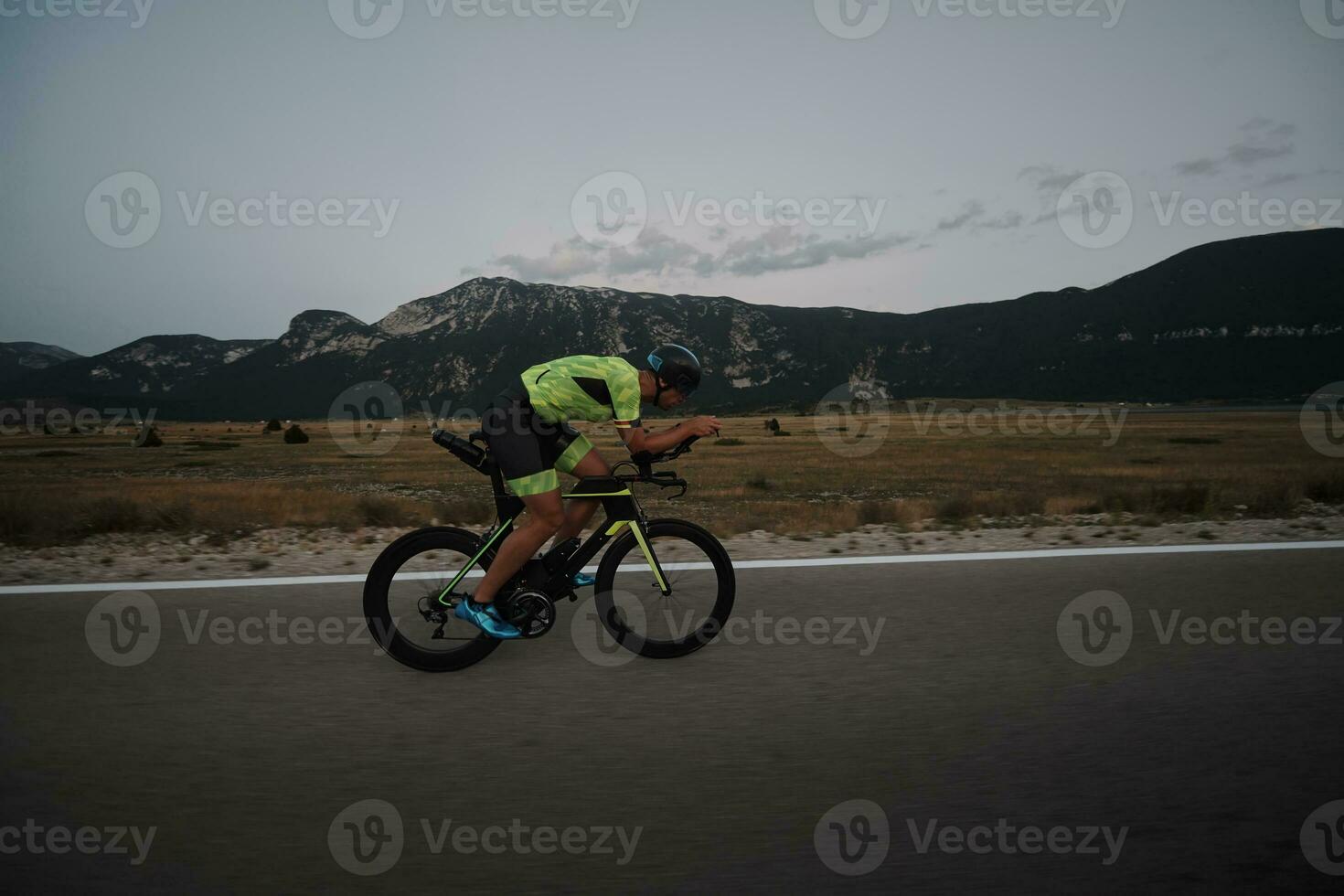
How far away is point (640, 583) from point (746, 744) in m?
1.40

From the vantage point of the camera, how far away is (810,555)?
7.66 meters

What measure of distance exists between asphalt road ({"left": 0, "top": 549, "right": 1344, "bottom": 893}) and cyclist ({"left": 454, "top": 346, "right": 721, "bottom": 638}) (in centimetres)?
50

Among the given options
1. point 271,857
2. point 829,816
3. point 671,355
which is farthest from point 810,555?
point 271,857

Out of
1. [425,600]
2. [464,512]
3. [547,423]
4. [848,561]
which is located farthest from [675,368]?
[464,512]

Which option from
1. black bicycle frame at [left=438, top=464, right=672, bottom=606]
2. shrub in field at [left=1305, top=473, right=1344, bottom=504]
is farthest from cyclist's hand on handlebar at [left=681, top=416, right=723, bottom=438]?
shrub in field at [left=1305, top=473, right=1344, bottom=504]

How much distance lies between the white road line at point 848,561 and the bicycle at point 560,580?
1.40 metres

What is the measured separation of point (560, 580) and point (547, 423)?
33.8 inches

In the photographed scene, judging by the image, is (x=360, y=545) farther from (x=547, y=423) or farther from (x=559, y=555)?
(x=547, y=423)

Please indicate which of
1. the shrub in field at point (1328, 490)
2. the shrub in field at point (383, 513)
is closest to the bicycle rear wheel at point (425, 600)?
the shrub in field at point (383, 513)

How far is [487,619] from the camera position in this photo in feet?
14.1

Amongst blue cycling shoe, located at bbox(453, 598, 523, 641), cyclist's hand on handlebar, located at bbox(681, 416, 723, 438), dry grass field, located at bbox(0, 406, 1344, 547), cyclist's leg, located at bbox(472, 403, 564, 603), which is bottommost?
dry grass field, located at bbox(0, 406, 1344, 547)

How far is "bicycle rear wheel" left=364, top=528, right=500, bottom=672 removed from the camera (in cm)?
430

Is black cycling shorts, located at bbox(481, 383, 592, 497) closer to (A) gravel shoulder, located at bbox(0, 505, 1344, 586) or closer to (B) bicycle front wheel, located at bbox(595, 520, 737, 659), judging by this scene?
(B) bicycle front wheel, located at bbox(595, 520, 737, 659)

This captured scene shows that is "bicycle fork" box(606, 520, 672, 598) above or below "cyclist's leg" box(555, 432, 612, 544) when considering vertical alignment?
below
